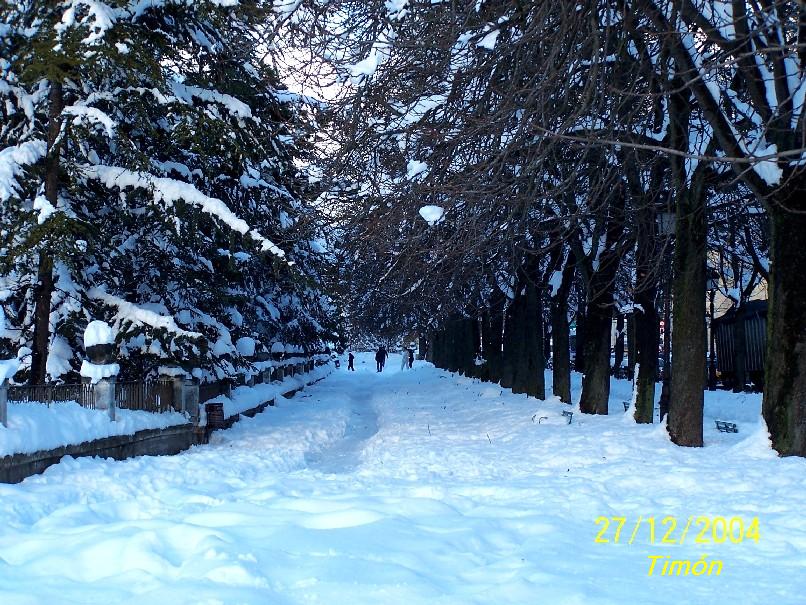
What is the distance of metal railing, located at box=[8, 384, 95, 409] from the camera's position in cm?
984

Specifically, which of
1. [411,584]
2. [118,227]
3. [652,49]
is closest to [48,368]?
[118,227]

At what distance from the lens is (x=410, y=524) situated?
6.77 metres

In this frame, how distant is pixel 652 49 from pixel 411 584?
9.75 meters

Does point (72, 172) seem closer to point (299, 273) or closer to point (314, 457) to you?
point (299, 273)

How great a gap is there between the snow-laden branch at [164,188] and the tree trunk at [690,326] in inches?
290

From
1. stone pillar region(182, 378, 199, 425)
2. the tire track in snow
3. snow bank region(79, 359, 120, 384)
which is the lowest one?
the tire track in snow

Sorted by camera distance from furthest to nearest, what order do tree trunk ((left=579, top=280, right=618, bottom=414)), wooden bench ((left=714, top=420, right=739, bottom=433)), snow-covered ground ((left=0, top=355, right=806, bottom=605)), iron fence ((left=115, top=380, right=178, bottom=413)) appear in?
tree trunk ((left=579, top=280, right=618, bottom=414)), wooden bench ((left=714, top=420, right=739, bottom=433)), iron fence ((left=115, top=380, right=178, bottom=413)), snow-covered ground ((left=0, top=355, right=806, bottom=605))

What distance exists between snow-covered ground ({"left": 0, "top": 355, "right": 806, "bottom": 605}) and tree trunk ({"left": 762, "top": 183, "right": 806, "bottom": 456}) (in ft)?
1.36

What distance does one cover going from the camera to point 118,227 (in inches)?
599

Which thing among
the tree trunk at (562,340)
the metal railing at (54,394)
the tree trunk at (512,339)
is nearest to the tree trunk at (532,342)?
the tree trunk at (512,339)

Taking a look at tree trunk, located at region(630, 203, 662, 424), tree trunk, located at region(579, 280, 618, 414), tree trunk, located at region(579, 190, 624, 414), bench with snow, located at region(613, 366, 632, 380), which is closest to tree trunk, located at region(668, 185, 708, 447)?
tree trunk, located at region(630, 203, 662, 424)

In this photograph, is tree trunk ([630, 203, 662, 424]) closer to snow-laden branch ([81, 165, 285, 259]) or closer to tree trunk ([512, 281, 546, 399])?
tree trunk ([512, 281, 546, 399])

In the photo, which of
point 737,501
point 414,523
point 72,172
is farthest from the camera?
point 72,172

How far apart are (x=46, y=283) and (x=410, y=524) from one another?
29.8ft
